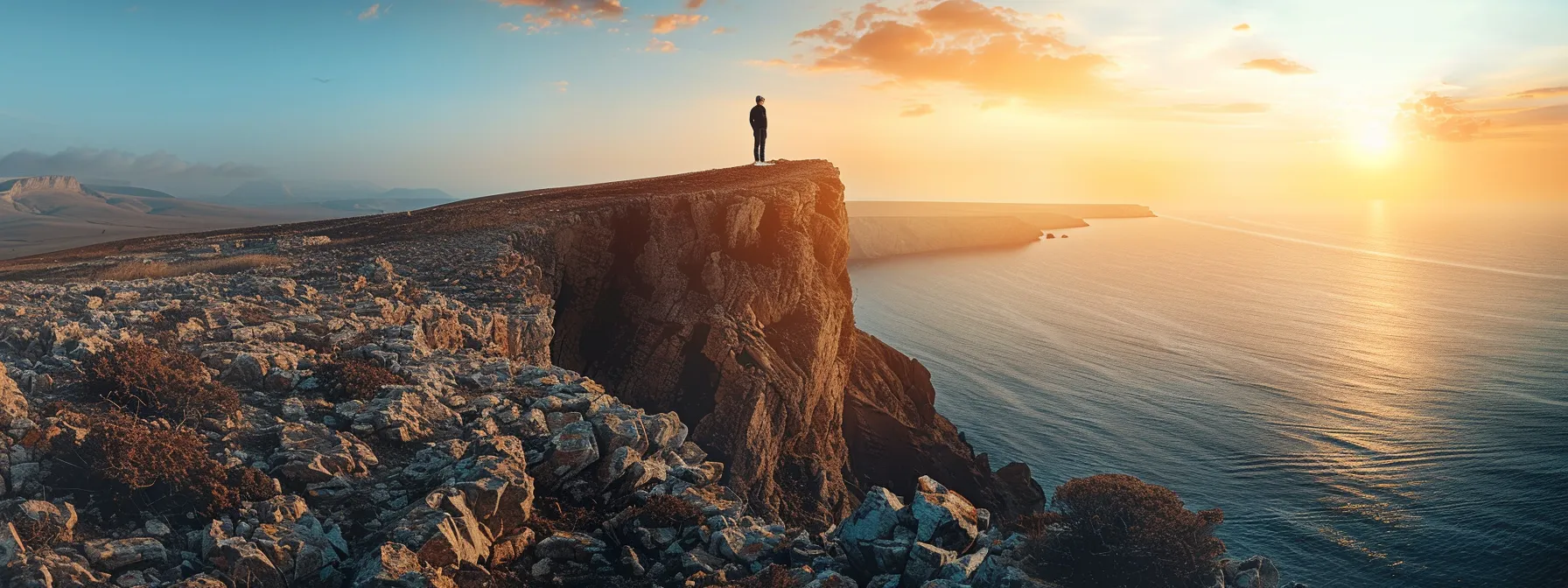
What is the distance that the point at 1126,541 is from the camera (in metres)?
13.8

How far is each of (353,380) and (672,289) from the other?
19.5 metres

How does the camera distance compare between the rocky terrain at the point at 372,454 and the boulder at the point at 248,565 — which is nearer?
the boulder at the point at 248,565

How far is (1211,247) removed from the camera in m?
187

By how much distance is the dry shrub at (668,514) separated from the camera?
1484 cm

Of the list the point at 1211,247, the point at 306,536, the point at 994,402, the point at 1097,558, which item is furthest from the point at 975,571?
the point at 1211,247

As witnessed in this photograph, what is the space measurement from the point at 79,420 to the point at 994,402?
63.4 meters

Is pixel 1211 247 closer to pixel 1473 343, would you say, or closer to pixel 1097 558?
pixel 1473 343

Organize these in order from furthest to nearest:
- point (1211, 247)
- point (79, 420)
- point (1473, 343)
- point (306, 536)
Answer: point (1211, 247) < point (1473, 343) < point (79, 420) < point (306, 536)

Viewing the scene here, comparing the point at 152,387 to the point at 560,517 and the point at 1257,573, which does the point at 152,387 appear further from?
the point at 1257,573

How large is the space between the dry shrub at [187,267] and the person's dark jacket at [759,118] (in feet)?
82.8

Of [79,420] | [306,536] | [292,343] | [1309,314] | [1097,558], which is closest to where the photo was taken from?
[306,536]

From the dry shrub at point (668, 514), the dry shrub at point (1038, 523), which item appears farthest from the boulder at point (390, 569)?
the dry shrub at point (1038, 523)

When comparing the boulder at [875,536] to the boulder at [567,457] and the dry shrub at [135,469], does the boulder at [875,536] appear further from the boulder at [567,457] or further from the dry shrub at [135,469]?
the dry shrub at [135,469]

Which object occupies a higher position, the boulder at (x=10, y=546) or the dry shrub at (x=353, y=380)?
the dry shrub at (x=353, y=380)
